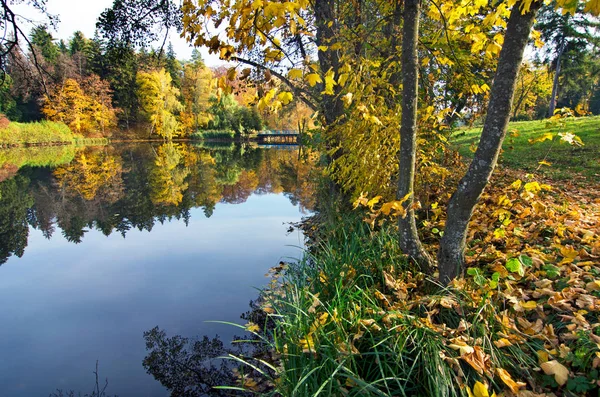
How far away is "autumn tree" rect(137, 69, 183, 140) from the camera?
39688mm

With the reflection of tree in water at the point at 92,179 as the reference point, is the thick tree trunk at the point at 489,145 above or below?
above

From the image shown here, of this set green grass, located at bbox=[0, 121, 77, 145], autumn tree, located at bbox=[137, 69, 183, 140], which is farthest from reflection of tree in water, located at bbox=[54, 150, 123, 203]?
autumn tree, located at bbox=[137, 69, 183, 140]

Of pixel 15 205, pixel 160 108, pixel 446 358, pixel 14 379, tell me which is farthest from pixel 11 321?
pixel 160 108

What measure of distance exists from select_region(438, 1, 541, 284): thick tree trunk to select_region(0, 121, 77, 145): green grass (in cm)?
3691

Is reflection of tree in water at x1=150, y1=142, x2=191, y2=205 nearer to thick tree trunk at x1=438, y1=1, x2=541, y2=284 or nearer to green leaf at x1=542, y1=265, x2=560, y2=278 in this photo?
thick tree trunk at x1=438, y1=1, x2=541, y2=284

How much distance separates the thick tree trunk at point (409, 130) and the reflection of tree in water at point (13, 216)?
742 cm

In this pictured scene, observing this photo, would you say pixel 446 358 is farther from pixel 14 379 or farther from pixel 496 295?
pixel 14 379

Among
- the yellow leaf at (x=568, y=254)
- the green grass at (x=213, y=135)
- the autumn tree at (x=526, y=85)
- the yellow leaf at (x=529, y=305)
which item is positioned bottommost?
the yellow leaf at (x=529, y=305)

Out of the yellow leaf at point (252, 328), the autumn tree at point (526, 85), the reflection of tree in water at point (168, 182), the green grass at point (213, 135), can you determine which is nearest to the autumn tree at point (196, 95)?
the green grass at point (213, 135)

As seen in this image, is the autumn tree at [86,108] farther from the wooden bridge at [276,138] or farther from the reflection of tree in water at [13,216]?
the reflection of tree in water at [13,216]

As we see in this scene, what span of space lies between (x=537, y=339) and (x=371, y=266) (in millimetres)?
1597

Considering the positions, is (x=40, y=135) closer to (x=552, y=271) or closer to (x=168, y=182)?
(x=168, y=182)

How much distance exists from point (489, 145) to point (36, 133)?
130 ft

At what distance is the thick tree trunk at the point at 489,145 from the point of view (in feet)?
7.97
